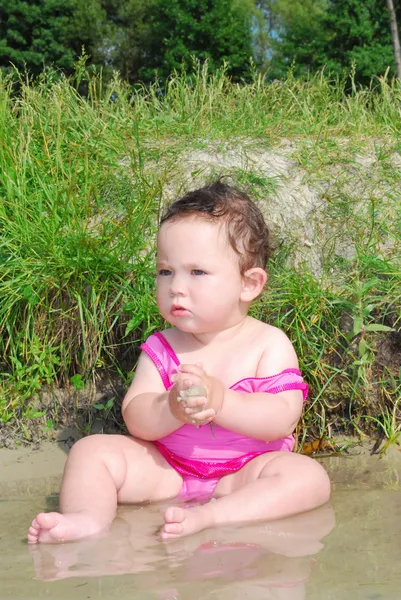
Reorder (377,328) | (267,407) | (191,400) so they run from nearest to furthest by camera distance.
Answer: (191,400), (267,407), (377,328)

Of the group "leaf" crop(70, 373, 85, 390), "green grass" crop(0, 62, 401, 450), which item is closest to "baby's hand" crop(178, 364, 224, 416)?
"green grass" crop(0, 62, 401, 450)

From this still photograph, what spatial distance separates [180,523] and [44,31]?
17.0 metres

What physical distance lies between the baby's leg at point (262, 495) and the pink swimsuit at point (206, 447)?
0.23 ft

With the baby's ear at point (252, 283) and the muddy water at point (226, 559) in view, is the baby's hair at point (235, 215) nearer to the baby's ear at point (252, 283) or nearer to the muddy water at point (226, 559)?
the baby's ear at point (252, 283)

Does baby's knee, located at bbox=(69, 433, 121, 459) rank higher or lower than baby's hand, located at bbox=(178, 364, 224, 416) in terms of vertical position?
lower

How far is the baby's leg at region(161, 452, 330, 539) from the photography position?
2.12 metres

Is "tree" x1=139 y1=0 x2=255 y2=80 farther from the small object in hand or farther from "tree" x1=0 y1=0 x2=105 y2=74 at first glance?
the small object in hand

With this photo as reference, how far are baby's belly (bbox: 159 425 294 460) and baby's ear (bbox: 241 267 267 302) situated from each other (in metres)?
0.45

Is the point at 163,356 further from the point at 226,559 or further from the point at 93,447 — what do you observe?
the point at 226,559

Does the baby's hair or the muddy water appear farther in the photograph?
the baby's hair

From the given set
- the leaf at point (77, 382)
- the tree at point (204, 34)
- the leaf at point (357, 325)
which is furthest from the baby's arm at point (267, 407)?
the tree at point (204, 34)

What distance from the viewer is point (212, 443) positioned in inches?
102

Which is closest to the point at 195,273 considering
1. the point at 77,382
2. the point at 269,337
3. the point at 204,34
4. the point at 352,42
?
the point at 269,337

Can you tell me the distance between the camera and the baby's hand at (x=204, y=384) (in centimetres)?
217
